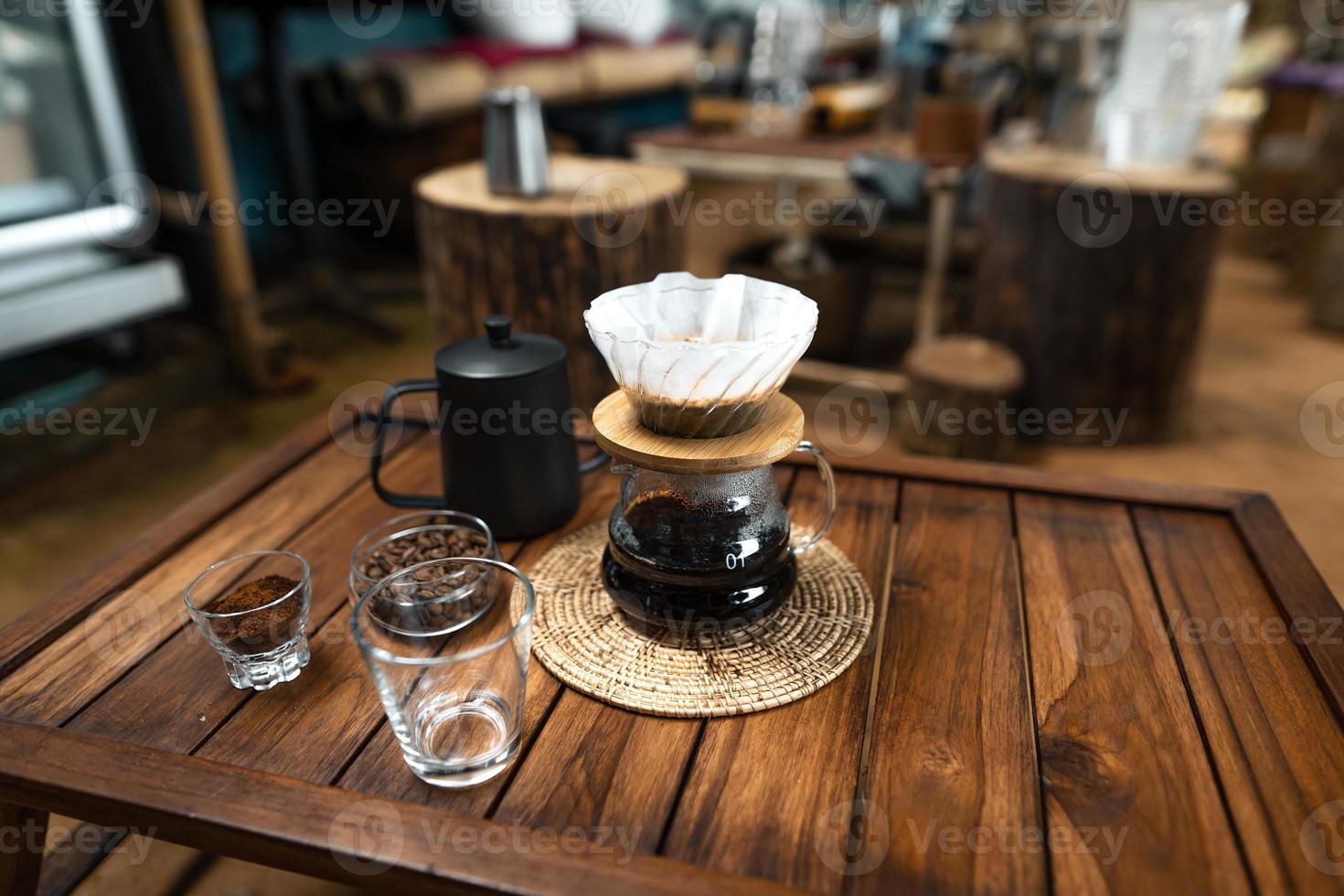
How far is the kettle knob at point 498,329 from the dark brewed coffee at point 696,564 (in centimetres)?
24

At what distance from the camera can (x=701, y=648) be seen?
820 mm

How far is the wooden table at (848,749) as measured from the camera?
2.06 ft

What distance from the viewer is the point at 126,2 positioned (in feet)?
8.05

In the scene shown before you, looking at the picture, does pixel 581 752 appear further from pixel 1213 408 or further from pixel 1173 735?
pixel 1213 408

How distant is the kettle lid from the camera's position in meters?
0.91

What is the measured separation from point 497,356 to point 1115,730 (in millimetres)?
652
